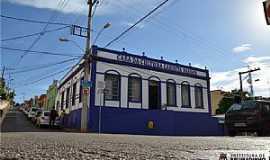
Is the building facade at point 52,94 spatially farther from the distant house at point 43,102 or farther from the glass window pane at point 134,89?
the glass window pane at point 134,89

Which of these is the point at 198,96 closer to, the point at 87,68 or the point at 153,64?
the point at 153,64

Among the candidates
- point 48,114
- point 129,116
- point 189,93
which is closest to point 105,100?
point 129,116

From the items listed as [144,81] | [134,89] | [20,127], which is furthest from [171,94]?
[20,127]

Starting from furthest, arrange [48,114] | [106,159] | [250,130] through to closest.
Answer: [48,114], [250,130], [106,159]

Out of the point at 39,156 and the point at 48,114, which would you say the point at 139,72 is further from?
the point at 39,156

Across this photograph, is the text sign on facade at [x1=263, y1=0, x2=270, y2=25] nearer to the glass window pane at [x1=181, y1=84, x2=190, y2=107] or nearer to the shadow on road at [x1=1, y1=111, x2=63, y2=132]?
the shadow on road at [x1=1, y1=111, x2=63, y2=132]

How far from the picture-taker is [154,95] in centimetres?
2519

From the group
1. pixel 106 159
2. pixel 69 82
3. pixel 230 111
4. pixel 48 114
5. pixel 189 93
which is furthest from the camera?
pixel 69 82

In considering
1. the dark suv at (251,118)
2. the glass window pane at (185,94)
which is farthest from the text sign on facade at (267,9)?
the glass window pane at (185,94)

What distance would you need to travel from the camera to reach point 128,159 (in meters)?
4.14

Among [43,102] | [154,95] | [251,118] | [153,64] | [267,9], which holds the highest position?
[153,64]

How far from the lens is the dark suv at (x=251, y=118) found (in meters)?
11.2

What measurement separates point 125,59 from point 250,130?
14059 millimetres

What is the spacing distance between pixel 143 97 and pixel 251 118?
13256 millimetres
